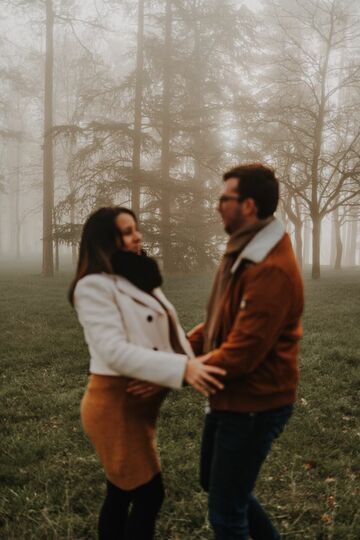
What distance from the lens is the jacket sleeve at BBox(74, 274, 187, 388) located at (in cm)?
204

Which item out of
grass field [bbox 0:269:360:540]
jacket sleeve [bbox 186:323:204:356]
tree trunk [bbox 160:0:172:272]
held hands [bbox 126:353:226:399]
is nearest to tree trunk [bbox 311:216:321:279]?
tree trunk [bbox 160:0:172:272]

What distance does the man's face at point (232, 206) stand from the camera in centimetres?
214

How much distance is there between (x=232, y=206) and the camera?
2.16 meters

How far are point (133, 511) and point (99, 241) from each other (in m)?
1.45

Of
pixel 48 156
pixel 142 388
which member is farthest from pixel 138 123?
pixel 142 388

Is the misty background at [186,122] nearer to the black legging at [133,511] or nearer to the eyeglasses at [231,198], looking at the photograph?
the eyeglasses at [231,198]

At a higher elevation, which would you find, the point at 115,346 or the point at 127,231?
the point at 127,231

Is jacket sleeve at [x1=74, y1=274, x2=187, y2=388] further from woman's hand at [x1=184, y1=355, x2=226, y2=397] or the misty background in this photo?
the misty background

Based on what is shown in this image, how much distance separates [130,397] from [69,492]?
2165mm

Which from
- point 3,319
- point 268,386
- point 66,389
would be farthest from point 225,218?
point 3,319

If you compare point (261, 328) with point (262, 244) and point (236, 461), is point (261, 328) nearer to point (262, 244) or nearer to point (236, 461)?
point (262, 244)

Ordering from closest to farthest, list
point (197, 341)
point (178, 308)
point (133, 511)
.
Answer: point (133, 511) → point (197, 341) → point (178, 308)

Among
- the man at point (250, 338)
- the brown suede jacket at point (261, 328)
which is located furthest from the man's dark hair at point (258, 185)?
the brown suede jacket at point (261, 328)

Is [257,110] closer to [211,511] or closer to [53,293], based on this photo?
[53,293]
